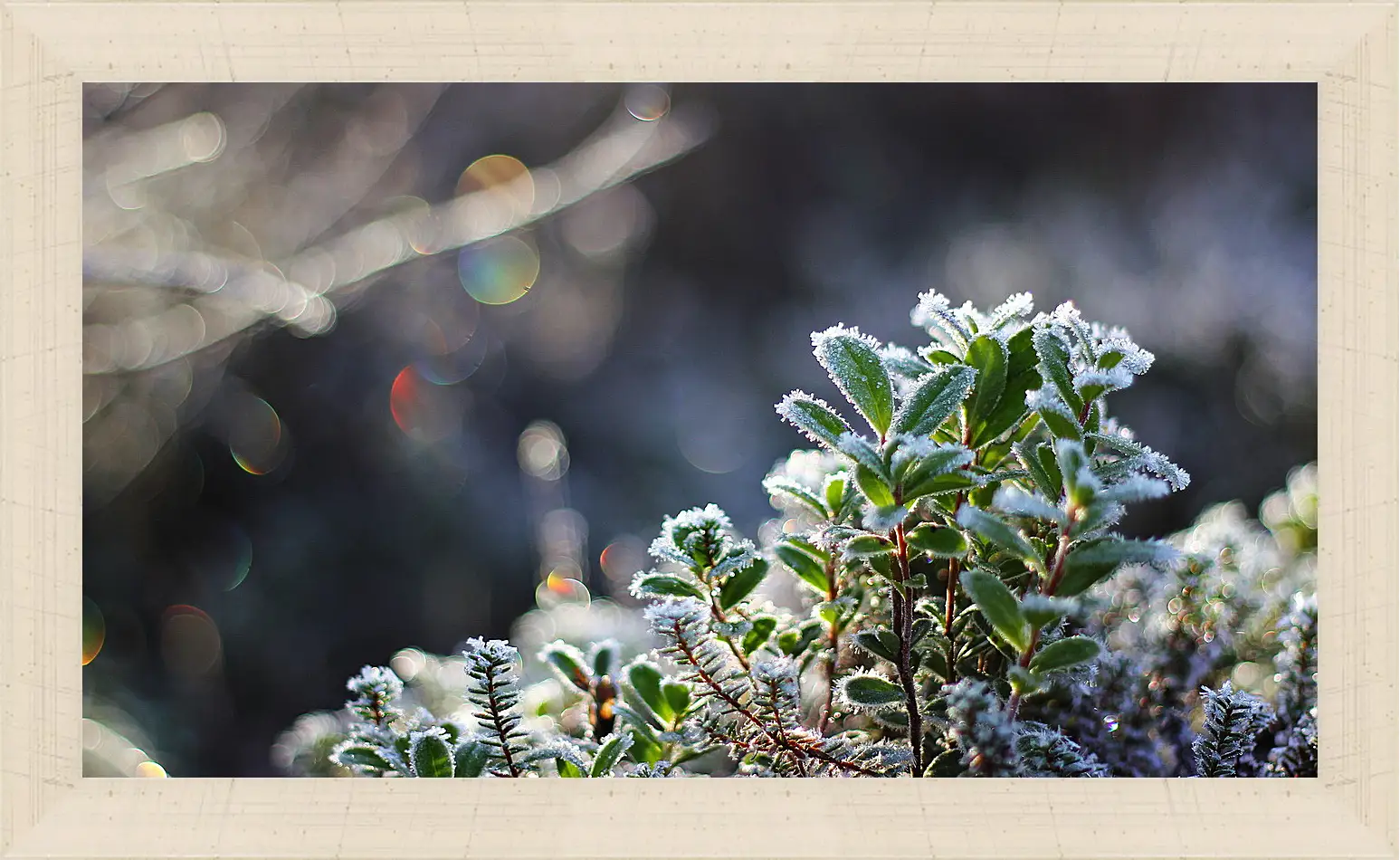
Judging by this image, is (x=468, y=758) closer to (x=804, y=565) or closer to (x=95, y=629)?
(x=804, y=565)

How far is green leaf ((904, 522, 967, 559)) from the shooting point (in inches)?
16.7

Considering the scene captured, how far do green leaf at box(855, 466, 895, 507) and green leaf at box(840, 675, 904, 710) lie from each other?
3.7 inches

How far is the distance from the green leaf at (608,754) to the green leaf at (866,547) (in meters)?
0.16

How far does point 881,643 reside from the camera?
48cm

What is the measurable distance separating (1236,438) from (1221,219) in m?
0.72

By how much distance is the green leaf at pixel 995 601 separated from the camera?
400 mm

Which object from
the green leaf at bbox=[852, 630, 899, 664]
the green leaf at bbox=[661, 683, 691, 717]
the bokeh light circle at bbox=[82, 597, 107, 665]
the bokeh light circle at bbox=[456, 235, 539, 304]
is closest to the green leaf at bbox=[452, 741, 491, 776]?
the green leaf at bbox=[661, 683, 691, 717]

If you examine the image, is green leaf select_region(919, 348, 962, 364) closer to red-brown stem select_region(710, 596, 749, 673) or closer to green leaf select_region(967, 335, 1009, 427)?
green leaf select_region(967, 335, 1009, 427)

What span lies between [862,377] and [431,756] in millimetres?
297

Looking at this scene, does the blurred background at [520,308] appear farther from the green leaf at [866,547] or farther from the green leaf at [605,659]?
the green leaf at [866,547]

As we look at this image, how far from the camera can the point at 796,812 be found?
1.50 ft

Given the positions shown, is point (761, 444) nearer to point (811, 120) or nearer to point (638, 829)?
point (811, 120)

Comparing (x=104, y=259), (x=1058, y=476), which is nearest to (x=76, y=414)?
(x=1058, y=476)

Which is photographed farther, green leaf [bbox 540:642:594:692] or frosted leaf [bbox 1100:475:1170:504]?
green leaf [bbox 540:642:594:692]
